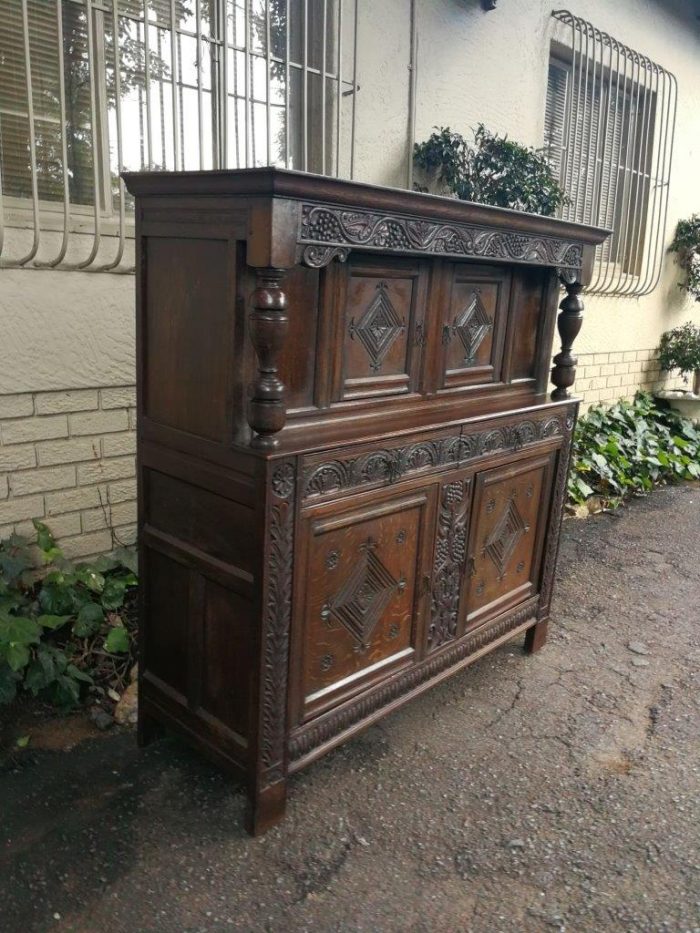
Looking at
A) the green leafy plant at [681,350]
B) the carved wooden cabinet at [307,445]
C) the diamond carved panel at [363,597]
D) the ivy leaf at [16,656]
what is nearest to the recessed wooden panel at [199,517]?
the carved wooden cabinet at [307,445]

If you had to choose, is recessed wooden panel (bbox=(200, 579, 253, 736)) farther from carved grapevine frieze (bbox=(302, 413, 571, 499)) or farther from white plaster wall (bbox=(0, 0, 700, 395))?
white plaster wall (bbox=(0, 0, 700, 395))

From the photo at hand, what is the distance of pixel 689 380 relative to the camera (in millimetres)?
6668

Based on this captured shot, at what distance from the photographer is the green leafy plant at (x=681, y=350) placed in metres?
6.12

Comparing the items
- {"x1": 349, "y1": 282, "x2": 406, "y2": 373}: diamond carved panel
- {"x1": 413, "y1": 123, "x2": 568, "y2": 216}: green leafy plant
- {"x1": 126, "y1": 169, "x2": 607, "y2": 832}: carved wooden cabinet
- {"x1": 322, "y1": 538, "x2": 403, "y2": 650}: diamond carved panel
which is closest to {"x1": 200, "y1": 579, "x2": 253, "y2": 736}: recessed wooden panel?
{"x1": 126, "y1": 169, "x2": 607, "y2": 832}: carved wooden cabinet

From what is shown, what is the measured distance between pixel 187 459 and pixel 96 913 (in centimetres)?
106

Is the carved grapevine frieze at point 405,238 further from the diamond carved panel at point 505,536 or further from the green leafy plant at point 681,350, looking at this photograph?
the green leafy plant at point 681,350

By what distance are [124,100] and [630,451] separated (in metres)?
4.10

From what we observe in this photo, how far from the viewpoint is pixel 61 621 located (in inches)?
96.8

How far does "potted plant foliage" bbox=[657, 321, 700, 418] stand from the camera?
6129 millimetres

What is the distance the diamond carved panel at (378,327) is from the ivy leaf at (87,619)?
50.0 inches

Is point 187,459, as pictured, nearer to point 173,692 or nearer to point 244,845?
point 173,692

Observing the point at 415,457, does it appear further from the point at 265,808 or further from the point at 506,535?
the point at 265,808

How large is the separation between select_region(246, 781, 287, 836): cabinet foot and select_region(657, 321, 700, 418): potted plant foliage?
5363 mm

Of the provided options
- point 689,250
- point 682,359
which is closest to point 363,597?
point 682,359
